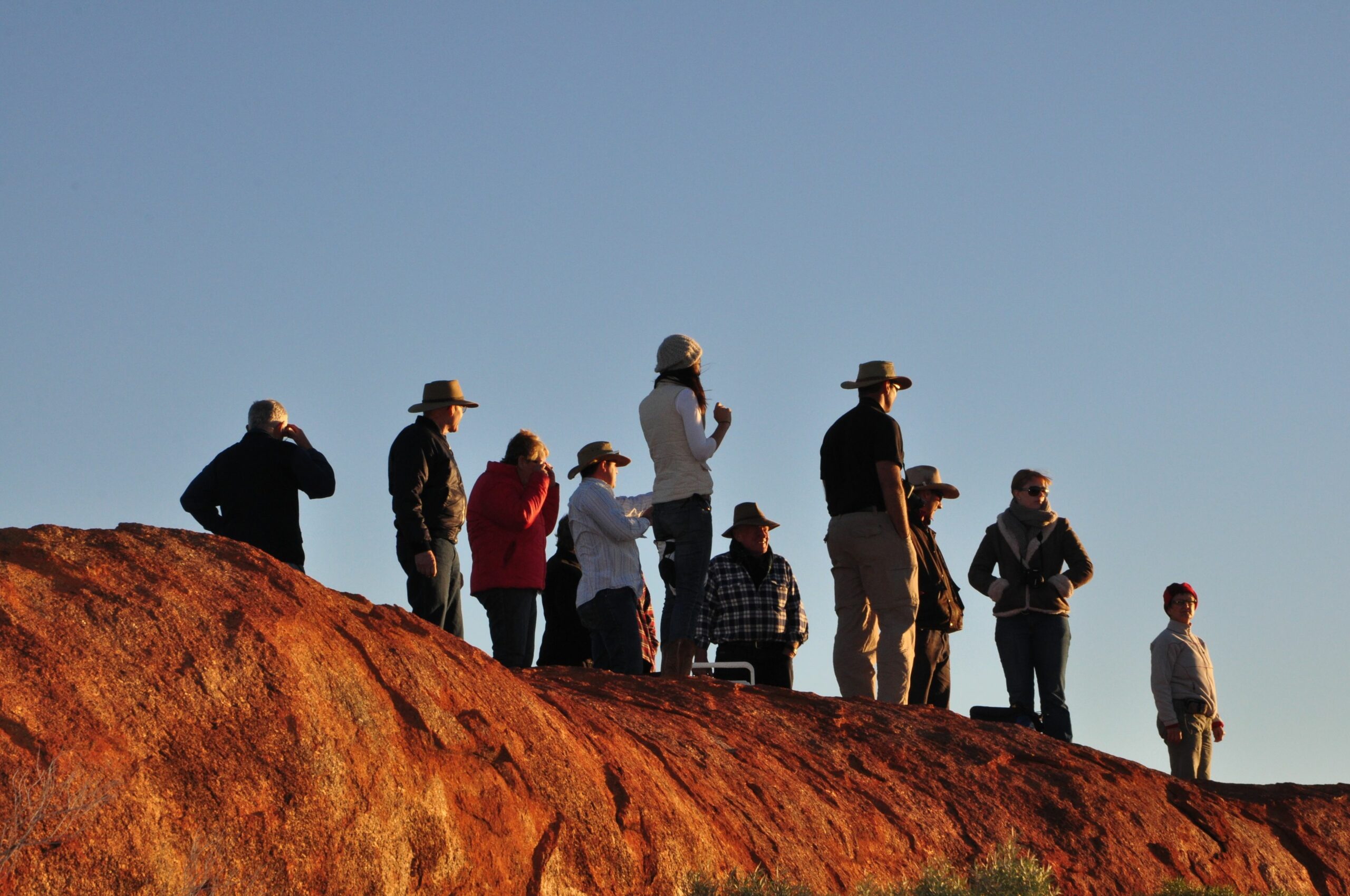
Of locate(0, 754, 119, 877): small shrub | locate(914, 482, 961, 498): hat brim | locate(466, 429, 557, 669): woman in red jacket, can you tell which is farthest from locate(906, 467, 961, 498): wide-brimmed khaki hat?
locate(0, 754, 119, 877): small shrub

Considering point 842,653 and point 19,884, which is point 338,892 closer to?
point 19,884

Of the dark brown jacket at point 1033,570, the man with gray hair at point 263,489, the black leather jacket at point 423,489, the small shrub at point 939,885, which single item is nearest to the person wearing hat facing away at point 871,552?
the dark brown jacket at point 1033,570

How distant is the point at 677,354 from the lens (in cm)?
832

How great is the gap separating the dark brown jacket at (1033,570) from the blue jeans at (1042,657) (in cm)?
7

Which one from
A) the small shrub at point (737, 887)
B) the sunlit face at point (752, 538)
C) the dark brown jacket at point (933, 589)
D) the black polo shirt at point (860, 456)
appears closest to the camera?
the small shrub at point (737, 887)

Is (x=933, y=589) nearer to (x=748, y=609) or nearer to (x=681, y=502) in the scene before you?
(x=748, y=609)

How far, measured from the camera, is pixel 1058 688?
903cm

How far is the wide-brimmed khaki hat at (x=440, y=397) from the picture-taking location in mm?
8492

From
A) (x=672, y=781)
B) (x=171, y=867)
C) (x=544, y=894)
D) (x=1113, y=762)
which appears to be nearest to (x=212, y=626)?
(x=171, y=867)

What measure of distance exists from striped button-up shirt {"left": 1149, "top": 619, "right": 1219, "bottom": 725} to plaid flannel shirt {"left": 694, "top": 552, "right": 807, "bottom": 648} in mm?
2350

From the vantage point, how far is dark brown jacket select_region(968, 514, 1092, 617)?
9016 millimetres

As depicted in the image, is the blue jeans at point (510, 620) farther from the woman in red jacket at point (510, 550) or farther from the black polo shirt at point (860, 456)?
the black polo shirt at point (860, 456)

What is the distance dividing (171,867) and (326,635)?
1.26 metres

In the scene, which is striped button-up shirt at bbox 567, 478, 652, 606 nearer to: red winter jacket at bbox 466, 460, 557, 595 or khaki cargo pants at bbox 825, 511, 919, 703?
red winter jacket at bbox 466, 460, 557, 595
